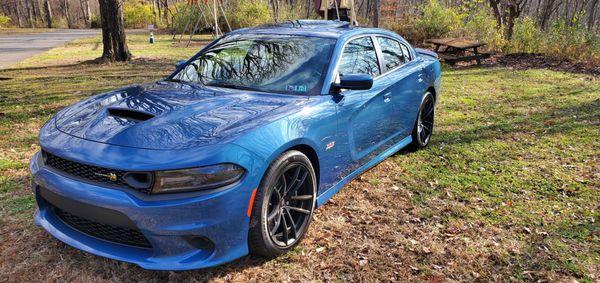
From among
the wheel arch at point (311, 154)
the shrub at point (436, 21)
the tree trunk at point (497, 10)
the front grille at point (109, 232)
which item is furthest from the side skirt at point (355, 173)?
the tree trunk at point (497, 10)

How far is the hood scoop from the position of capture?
278 cm

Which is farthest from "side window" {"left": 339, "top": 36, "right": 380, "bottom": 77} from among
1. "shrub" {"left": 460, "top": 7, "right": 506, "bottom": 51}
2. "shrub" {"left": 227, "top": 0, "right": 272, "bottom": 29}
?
"shrub" {"left": 227, "top": 0, "right": 272, "bottom": 29}

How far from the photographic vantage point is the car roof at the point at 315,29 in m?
3.91

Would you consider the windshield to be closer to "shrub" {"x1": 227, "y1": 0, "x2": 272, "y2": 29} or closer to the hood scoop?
the hood scoop

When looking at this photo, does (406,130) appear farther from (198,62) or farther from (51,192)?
(51,192)

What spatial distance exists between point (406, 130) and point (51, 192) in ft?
11.0

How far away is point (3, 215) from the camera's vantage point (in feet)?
11.4

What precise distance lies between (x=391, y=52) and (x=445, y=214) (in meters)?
1.78

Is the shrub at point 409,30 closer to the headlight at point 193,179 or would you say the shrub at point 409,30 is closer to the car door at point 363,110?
the car door at point 363,110

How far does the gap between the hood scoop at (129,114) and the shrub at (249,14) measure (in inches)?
762

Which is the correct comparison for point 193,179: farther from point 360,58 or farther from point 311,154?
point 360,58

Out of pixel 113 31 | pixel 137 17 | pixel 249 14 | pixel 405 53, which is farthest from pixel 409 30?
pixel 137 17

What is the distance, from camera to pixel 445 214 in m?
3.74

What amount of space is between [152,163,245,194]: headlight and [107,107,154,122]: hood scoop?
60 cm
